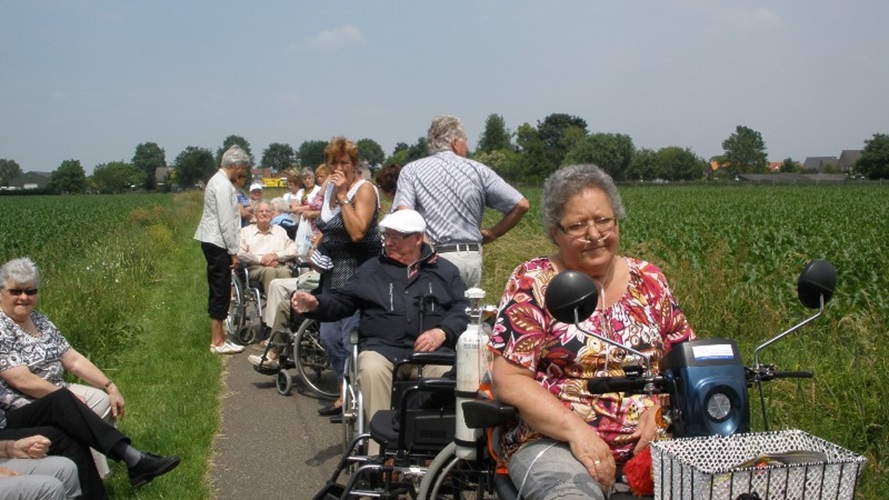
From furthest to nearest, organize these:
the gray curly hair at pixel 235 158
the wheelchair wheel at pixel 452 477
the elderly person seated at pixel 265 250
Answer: the elderly person seated at pixel 265 250 → the gray curly hair at pixel 235 158 → the wheelchair wheel at pixel 452 477

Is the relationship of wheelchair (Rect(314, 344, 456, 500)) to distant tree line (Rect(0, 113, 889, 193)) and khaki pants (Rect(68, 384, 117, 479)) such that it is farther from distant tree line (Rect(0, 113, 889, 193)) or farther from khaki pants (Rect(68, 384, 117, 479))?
distant tree line (Rect(0, 113, 889, 193))

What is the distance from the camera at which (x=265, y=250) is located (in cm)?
988

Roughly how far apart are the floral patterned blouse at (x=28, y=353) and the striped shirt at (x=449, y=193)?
2291 mm

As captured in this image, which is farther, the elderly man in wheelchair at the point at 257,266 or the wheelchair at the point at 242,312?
the wheelchair at the point at 242,312

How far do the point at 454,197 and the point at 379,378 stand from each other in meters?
1.49

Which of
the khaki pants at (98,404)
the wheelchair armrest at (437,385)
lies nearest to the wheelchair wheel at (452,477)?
the wheelchair armrest at (437,385)

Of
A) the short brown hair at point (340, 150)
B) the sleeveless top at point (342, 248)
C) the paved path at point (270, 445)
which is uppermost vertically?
the short brown hair at point (340, 150)

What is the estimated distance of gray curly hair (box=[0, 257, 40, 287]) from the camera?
4.80m

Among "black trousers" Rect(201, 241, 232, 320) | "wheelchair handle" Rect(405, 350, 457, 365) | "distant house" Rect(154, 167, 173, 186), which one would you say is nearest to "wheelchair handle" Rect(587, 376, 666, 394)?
"wheelchair handle" Rect(405, 350, 457, 365)

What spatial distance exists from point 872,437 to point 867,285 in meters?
5.06

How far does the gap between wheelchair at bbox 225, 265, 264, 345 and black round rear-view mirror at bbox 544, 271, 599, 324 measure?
25.1ft

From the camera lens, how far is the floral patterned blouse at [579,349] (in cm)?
305

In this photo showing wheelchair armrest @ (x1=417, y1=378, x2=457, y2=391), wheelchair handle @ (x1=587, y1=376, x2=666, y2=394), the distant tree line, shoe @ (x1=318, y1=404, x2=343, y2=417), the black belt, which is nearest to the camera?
wheelchair handle @ (x1=587, y1=376, x2=666, y2=394)

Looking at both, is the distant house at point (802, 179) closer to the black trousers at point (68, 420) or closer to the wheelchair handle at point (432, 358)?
the wheelchair handle at point (432, 358)
